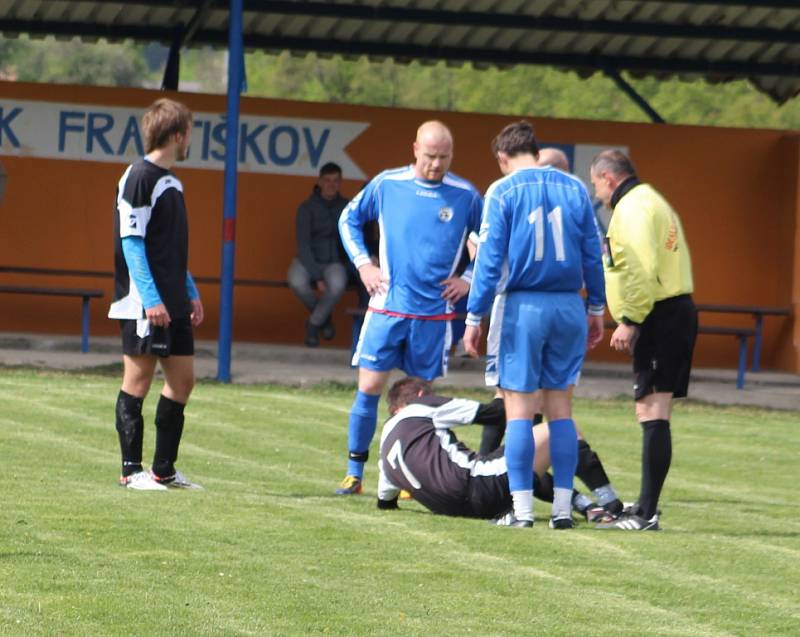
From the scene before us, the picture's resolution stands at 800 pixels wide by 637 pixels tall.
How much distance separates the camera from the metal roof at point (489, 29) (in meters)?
19.5

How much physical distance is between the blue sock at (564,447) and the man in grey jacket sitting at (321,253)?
34.0ft

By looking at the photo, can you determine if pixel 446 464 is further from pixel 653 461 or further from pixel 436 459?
pixel 653 461

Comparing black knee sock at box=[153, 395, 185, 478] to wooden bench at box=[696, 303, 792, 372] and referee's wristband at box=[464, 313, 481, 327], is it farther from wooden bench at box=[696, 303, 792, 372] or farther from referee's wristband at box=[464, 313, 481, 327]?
wooden bench at box=[696, 303, 792, 372]

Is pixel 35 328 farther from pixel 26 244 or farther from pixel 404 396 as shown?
pixel 404 396

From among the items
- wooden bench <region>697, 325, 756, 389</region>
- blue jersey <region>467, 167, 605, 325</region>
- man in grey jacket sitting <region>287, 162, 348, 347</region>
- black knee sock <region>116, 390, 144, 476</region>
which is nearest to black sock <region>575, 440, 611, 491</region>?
blue jersey <region>467, 167, 605, 325</region>

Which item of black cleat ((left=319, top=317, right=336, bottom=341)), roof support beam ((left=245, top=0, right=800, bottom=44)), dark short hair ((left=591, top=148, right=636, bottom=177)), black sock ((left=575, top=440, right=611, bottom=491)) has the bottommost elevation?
black sock ((left=575, top=440, right=611, bottom=491))

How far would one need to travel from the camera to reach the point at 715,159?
20703 mm

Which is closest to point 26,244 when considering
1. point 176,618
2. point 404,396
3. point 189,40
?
point 189,40

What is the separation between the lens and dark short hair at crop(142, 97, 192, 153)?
8.81 metres

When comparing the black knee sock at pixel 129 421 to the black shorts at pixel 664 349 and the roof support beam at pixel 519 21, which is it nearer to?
the black shorts at pixel 664 349

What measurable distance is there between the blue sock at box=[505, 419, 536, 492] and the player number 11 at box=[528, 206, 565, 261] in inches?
30.7

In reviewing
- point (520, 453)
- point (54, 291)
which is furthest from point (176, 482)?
point (54, 291)

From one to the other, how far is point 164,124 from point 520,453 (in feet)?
7.74

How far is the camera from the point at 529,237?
8.29 metres
